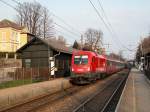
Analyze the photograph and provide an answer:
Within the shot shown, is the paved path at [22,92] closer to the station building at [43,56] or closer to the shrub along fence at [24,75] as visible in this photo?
the shrub along fence at [24,75]

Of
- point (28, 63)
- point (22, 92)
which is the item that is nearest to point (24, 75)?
point (28, 63)

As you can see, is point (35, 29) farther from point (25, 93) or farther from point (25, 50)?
point (25, 93)

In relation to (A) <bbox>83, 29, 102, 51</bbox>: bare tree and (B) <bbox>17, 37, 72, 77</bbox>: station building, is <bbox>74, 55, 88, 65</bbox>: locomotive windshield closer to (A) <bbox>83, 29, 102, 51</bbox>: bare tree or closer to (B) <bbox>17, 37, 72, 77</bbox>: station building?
(B) <bbox>17, 37, 72, 77</bbox>: station building

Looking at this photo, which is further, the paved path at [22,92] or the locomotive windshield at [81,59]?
the locomotive windshield at [81,59]

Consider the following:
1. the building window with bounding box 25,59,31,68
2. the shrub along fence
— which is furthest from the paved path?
the building window with bounding box 25,59,31,68

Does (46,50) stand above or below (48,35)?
below

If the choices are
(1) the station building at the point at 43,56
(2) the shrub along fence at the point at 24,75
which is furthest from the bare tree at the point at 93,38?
(2) the shrub along fence at the point at 24,75

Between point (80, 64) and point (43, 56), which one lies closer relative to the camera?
point (80, 64)

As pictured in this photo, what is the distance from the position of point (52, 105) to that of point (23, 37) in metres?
→ 57.3

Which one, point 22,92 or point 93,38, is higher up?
point 93,38

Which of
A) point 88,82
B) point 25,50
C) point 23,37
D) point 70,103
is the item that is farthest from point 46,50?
point 23,37

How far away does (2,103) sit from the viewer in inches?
617

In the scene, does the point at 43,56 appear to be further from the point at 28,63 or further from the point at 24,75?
the point at 24,75

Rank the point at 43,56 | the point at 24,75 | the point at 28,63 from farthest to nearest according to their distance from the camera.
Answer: the point at 28,63 → the point at 43,56 → the point at 24,75
